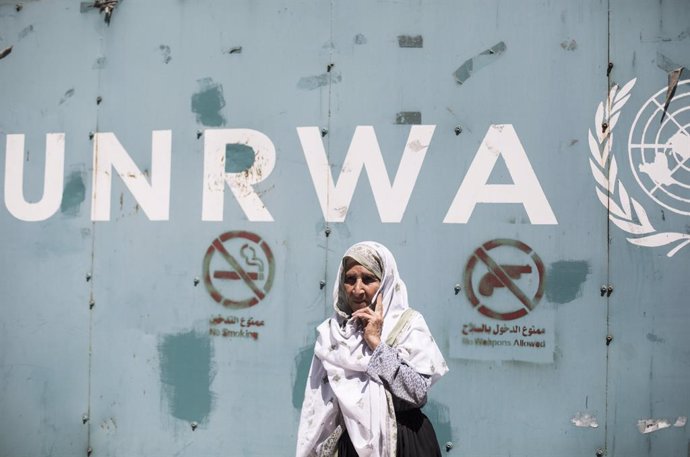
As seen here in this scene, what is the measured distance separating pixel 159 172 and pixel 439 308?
62.6 inches

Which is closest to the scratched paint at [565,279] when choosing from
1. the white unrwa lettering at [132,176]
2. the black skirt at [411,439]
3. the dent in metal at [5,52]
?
the black skirt at [411,439]

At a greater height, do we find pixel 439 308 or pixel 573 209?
pixel 573 209

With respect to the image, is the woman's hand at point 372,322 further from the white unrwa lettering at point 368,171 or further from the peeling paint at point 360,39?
the peeling paint at point 360,39

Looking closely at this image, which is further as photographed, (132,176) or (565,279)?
(132,176)

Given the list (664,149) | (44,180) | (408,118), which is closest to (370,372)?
(408,118)

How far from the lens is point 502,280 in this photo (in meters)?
3.66

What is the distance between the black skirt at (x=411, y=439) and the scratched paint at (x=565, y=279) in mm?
1195

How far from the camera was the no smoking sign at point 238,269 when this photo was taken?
12.7 ft

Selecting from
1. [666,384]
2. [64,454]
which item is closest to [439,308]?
[666,384]

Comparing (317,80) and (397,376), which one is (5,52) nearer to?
(317,80)

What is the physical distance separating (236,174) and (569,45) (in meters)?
1.73

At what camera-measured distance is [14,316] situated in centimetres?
416

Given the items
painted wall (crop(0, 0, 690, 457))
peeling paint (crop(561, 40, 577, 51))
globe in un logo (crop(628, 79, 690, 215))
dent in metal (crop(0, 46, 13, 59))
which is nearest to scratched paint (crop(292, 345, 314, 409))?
painted wall (crop(0, 0, 690, 457))

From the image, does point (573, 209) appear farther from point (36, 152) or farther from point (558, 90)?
point (36, 152)
